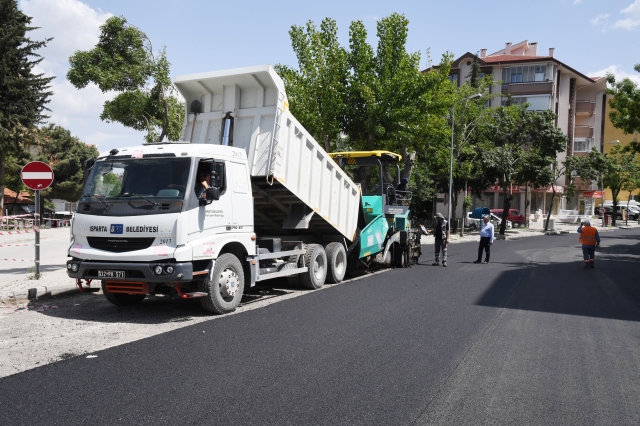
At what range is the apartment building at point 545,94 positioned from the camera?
5478cm

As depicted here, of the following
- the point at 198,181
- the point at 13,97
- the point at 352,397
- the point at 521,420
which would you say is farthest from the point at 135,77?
the point at 13,97

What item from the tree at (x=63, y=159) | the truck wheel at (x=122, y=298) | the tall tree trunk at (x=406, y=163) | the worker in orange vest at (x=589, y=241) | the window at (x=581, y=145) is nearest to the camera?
the truck wheel at (x=122, y=298)

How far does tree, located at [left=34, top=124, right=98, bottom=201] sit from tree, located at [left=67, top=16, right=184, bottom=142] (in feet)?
119

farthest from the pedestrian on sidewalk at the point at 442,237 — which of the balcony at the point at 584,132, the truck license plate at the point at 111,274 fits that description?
the balcony at the point at 584,132

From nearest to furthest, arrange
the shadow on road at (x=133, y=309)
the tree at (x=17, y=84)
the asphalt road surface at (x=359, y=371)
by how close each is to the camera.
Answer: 1. the asphalt road surface at (x=359, y=371)
2. the shadow on road at (x=133, y=309)
3. the tree at (x=17, y=84)

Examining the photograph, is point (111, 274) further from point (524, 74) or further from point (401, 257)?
point (524, 74)

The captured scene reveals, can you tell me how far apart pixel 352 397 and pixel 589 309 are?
21.3 feet

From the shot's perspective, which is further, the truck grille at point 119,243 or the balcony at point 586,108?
the balcony at point 586,108

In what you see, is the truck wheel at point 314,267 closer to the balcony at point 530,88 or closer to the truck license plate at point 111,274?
the truck license plate at point 111,274

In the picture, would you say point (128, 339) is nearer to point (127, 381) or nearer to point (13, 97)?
point (127, 381)

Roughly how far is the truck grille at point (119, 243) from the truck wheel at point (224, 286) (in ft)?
3.24

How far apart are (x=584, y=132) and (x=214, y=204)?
6416 cm

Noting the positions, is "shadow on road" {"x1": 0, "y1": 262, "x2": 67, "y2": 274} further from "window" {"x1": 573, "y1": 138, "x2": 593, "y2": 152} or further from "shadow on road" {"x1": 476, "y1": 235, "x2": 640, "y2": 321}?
"window" {"x1": 573, "y1": 138, "x2": 593, "y2": 152}

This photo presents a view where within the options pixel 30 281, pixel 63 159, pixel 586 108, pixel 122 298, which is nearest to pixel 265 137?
pixel 122 298
